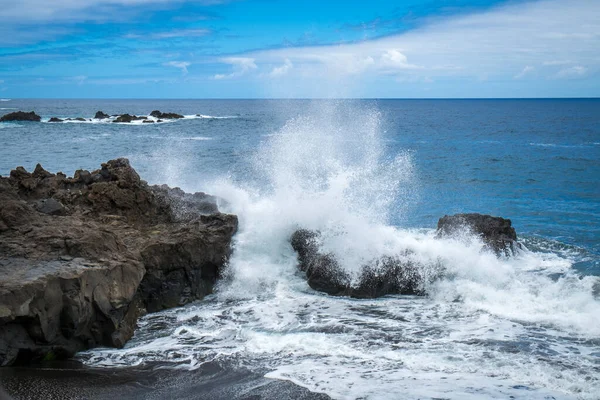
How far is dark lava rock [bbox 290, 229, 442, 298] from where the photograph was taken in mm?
12727

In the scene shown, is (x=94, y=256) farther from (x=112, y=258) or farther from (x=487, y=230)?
(x=487, y=230)

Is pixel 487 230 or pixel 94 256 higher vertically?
pixel 94 256

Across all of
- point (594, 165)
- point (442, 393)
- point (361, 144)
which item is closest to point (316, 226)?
point (442, 393)

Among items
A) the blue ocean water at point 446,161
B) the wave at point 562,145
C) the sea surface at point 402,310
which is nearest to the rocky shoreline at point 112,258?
the sea surface at point 402,310

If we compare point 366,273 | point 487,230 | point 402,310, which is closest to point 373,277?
point 366,273

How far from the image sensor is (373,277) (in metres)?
12.8

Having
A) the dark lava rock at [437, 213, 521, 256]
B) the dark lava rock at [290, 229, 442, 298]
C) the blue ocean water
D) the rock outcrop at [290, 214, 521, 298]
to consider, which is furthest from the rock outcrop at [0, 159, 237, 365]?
the blue ocean water

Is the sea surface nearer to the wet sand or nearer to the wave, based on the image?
the wet sand

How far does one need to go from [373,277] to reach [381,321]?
187 cm

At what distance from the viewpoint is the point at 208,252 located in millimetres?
12930

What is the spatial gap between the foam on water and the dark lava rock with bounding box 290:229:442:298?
0.22 meters

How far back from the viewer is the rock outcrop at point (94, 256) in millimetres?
9086

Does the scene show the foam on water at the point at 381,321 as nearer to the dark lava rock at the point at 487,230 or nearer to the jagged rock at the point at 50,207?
the dark lava rock at the point at 487,230

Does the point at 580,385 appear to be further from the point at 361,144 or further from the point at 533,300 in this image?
the point at 361,144
